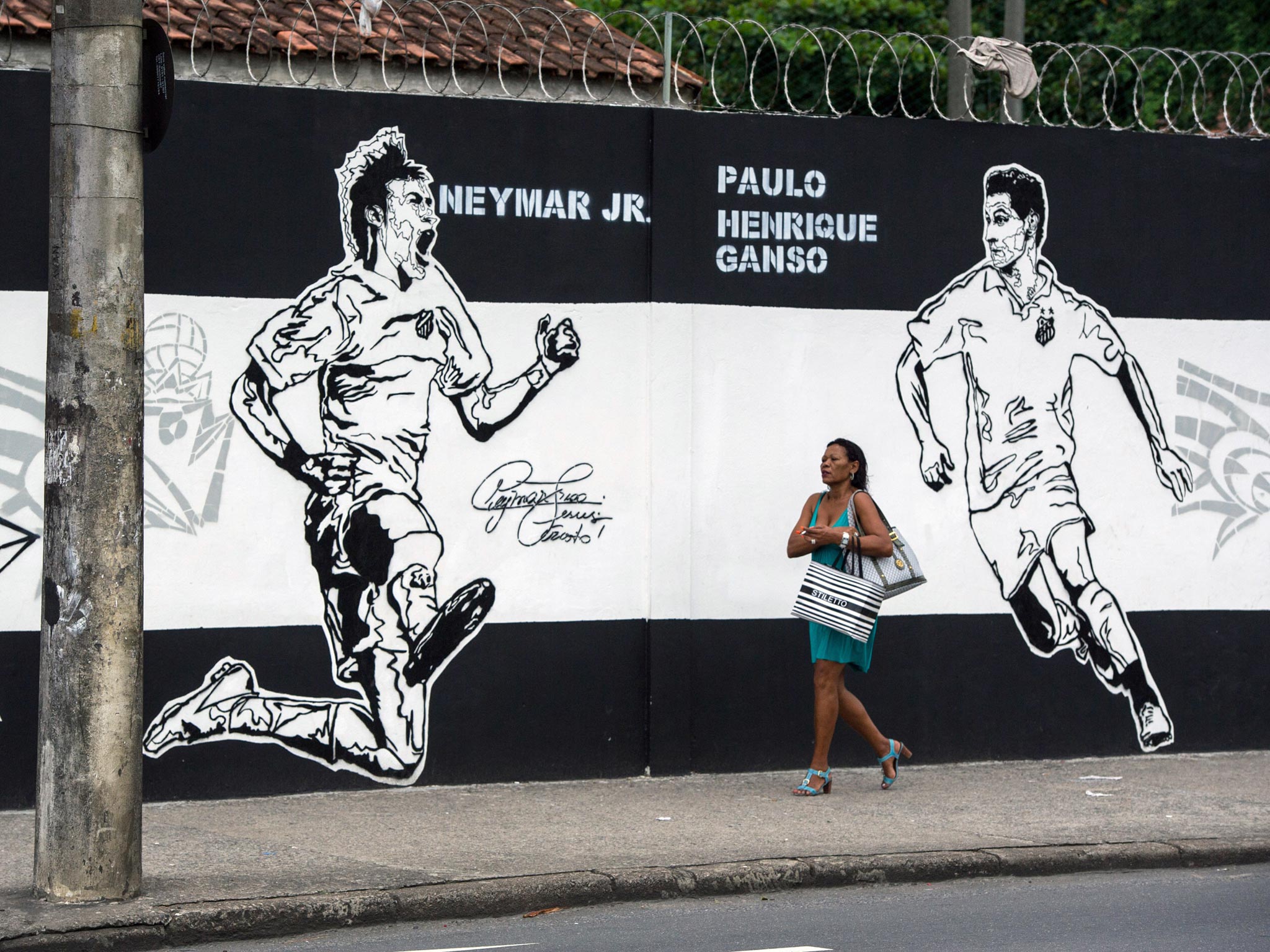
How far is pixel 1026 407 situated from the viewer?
384 inches

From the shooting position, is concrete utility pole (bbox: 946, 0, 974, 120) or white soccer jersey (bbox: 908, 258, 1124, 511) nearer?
white soccer jersey (bbox: 908, 258, 1124, 511)

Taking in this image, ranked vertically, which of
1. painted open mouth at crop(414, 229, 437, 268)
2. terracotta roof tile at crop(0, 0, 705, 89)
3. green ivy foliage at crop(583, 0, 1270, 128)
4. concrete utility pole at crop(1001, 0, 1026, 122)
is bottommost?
painted open mouth at crop(414, 229, 437, 268)

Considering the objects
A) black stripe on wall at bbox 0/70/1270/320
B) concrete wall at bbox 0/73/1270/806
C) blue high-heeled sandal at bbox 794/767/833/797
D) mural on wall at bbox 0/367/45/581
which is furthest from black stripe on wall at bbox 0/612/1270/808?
black stripe on wall at bbox 0/70/1270/320

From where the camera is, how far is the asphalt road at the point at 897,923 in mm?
→ 6090

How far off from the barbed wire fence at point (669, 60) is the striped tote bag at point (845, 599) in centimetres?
252

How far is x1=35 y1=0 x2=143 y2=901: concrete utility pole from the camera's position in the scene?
6199 mm

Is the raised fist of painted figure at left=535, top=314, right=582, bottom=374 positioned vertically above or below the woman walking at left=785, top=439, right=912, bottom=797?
above

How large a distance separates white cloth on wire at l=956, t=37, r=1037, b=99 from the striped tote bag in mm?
3203

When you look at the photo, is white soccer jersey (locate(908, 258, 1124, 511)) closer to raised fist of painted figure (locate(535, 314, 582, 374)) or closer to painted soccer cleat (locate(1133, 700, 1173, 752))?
painted soccer cleat (locate(1133, 700, 1173, 752))

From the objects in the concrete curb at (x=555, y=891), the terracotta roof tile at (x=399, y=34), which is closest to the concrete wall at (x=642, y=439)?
the concrete curb at (x=555, y=891)

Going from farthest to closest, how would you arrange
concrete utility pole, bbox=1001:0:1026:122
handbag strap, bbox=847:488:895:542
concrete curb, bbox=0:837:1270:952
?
concrete utility pole, bbox=1001:0:1026:122
handbag strap, bbox=847:488:895:542
concrete curb, bbox=0:837:1270:952

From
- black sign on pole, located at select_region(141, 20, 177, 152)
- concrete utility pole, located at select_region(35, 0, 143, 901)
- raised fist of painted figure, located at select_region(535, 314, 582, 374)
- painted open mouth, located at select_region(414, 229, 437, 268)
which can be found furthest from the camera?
raised fist of painted figure, located at select_region(535, 314, 582, 374)
